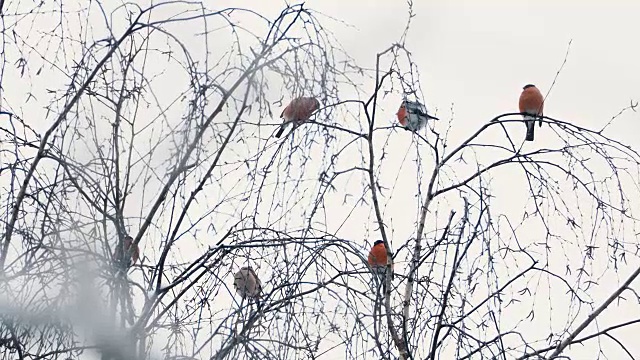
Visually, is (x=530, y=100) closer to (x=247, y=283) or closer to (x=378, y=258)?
(x=378, y=258)

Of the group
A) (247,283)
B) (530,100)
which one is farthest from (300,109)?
(530,100)

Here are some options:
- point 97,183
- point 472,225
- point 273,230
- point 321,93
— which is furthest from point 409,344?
point 97,183

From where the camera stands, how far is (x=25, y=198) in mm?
3211

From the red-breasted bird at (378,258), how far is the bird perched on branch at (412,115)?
0.43m

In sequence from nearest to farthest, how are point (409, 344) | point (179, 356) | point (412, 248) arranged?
point (179, 356) → point (409, 344) → point (412, 248)

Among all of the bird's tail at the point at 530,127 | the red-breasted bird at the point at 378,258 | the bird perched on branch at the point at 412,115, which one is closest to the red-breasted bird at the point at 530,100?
→ the bird's tail at the point at 530,127

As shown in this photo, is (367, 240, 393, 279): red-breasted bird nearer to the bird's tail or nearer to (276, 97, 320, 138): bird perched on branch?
(276, 97, 320, 138): bird perched on branch

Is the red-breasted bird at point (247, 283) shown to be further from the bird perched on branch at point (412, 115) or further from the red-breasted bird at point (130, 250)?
the bird perched on branch at point (412, 115)

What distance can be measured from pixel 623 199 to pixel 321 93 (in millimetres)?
1151

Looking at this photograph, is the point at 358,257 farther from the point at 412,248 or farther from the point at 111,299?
the point at 111,299

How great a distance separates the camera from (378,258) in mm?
3869

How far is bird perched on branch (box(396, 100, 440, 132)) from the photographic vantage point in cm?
377

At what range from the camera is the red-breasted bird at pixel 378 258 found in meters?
3.49

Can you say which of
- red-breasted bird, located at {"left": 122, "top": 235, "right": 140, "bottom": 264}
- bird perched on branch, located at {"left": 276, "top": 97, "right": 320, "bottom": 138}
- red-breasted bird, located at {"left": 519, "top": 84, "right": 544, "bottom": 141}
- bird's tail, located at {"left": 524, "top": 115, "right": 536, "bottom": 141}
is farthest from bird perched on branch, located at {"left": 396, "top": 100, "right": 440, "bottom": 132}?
red-breasted bird, located at {"left": 122, "top": 235, "right": 140, "bottom": 264}
